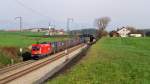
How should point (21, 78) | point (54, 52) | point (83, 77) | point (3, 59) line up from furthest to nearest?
point (54, 52) → point (3, 59) → point (21, 78) → point (83, 77)

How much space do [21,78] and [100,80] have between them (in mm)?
13455

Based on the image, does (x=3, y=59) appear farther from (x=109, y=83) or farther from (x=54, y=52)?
(x=109, y=83)

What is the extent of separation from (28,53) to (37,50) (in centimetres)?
493

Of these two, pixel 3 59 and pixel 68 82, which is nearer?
pixel 68 82

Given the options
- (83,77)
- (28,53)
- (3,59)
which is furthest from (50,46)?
(83,77)

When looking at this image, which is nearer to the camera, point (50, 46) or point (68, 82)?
point (68, 82)

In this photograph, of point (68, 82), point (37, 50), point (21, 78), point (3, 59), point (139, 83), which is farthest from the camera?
point (37, 50)

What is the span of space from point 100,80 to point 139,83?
242 centimetres

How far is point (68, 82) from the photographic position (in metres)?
19.1

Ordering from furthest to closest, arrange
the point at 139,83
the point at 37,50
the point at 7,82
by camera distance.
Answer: the point at 37,50 < the point at 7,82 < the point at 139,83

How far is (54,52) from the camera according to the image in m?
71.2

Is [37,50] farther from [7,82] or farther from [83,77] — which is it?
[83,77]

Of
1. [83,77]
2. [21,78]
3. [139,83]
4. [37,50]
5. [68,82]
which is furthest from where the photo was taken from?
[37,50]

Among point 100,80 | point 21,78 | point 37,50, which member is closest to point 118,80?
point 100,80
